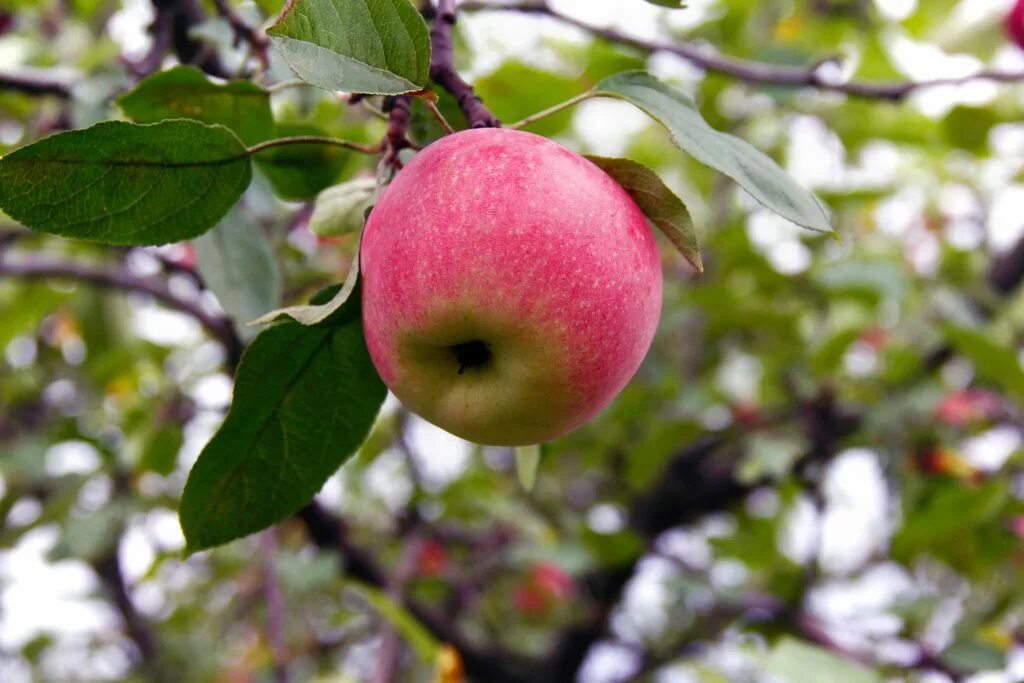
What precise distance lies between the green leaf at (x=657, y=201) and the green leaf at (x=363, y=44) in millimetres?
163

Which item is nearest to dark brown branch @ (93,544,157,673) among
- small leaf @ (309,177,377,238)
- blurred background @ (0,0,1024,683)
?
blurred background @ (0,0,1024,683)

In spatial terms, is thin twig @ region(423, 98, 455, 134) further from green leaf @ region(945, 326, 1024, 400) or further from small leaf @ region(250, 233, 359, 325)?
green leaf @ region(945, 326, 1024, 400)

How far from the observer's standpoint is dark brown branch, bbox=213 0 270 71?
3.22 feet

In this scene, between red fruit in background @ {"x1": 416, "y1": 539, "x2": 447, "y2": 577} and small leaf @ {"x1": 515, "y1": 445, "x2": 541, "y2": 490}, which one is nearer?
small leaf @ {"x1": 515, "y1": 445, "x2": 541, "y2": 490}

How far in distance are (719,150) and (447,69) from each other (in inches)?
9.0

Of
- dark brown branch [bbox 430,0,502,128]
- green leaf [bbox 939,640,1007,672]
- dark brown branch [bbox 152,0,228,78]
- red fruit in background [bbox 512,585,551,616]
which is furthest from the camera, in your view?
red fruit in background [bbox 512,585,551,616]

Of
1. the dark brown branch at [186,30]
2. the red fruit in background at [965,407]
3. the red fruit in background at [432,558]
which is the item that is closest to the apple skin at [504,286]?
the dark brown branch at [186,30]

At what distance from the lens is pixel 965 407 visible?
2064mm

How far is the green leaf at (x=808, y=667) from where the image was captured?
1097 mm

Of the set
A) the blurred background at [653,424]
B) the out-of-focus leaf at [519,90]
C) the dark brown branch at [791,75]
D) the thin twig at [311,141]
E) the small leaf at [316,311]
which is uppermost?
the thin twig at [311,141]

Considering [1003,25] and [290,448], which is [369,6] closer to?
[290,448]

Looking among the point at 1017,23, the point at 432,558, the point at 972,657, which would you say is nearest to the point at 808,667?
the point at 972,657

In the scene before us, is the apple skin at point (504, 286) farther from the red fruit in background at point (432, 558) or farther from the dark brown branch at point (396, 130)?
the red fruit in background at point (432, 558)

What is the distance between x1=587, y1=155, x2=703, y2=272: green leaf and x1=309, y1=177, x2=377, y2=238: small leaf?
0.71 feet
